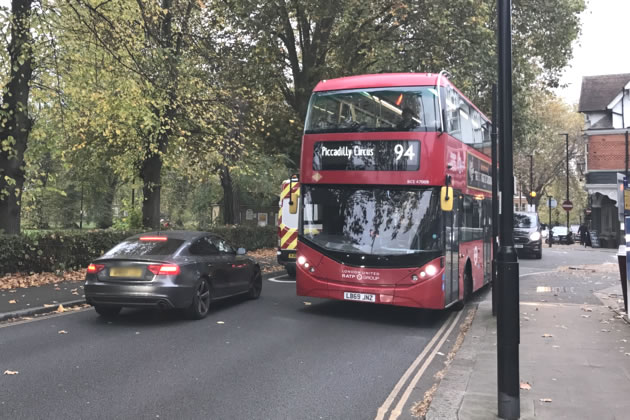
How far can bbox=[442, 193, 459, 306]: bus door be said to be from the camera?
8930 millimetres

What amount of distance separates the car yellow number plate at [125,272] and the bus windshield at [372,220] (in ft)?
9.30

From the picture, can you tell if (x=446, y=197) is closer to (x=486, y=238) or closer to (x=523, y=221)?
(x=486, y=238)

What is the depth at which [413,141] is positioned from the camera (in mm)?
8703

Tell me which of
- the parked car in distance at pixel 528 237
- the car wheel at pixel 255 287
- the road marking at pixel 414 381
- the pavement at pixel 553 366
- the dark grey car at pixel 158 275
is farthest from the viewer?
the parked car in distance at pixel 528 237

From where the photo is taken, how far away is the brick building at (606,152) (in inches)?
1416

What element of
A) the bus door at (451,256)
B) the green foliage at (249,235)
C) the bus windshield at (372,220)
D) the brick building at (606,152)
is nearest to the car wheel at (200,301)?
the bus windshield at (372,220)

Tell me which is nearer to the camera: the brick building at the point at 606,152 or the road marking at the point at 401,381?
the road marking at the point at 401,381

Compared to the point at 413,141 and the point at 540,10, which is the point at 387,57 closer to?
the point at 540,10

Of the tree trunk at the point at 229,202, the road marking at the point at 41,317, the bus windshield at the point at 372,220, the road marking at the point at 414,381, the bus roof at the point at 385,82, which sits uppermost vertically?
the bus roof at the point at 385,82

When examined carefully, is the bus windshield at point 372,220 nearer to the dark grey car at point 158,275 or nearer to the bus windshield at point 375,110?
the bus windshield at point 375,110

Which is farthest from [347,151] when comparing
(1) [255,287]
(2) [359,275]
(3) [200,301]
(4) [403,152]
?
(1) [255,287]

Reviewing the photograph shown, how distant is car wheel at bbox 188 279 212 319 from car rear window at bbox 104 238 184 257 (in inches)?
28.5

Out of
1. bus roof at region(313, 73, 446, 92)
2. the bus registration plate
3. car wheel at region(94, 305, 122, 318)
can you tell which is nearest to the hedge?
car wheel at region(94, 305, 122, 318)

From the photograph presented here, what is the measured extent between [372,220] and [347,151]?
1.23 metres
